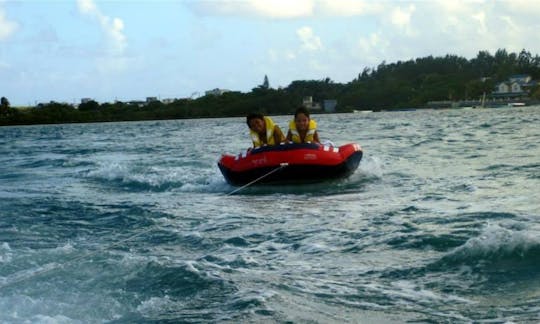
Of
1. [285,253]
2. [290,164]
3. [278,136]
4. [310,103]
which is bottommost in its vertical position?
[285,253]

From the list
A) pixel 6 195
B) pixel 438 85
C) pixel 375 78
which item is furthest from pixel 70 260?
pixel 375 78

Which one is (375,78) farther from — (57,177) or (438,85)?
(57,177)

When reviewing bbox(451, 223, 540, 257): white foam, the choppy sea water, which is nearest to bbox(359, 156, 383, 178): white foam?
the choppy sea water

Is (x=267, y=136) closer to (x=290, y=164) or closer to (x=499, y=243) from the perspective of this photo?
(x=290, y=164)

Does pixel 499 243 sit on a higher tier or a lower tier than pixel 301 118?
lower

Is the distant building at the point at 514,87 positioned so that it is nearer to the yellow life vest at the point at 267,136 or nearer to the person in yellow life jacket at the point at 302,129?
the person in yellow life jacket at the point at 302,129

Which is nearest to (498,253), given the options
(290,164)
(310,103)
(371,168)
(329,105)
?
(290,164)

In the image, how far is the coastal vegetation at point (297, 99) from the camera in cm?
9447

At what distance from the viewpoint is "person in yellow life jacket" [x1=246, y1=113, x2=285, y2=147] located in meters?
11.0

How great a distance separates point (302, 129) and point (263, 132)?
615 mm

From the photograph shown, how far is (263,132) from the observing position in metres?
11.2

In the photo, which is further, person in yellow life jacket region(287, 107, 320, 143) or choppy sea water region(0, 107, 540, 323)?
person in yellow life jacket region(287, 107, 320, 143)

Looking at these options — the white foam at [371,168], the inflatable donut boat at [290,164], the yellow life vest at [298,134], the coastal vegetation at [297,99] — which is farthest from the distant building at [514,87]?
the inflatable donut boat at [290,164]

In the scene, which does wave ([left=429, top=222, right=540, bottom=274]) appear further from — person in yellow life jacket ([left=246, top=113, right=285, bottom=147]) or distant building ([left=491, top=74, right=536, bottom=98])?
distant building ([left=491, top=74, right=536, bottom=98])
